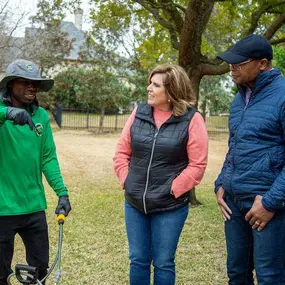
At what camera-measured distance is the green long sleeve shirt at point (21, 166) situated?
308 centimetres

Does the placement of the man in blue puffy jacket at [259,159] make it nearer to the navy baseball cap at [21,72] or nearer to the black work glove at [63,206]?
the black work glove at [63,206]

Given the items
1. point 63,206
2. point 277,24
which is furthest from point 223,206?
point 277,24

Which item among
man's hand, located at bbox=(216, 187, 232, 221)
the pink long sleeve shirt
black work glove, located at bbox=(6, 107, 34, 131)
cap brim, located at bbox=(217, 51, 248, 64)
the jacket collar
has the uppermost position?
cap brim, located at bbox=(217, 51, 248, 64)

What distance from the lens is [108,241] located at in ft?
18.8

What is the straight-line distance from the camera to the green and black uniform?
309cm

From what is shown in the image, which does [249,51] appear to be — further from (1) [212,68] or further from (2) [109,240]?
(1) [212,68]

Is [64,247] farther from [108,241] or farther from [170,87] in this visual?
[170,87]

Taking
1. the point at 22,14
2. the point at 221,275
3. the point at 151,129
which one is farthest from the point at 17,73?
the point at 22,14

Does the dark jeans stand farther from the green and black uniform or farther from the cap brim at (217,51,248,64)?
the cap brim at (217,51,248,64)

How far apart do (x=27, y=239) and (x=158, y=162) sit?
3.48 feet

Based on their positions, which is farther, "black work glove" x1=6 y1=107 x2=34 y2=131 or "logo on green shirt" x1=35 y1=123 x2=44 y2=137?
"logo on green shirt" x1=35 y1=123 x2=44 y2=137

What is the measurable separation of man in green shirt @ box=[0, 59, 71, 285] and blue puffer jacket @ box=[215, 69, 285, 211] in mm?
1202

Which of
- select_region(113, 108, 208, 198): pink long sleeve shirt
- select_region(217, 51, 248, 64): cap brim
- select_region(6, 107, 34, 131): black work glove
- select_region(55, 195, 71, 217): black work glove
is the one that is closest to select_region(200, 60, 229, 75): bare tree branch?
select_region(113, 108, 208, 198): pink long sleeve shirt

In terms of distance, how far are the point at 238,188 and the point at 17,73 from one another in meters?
1.61
